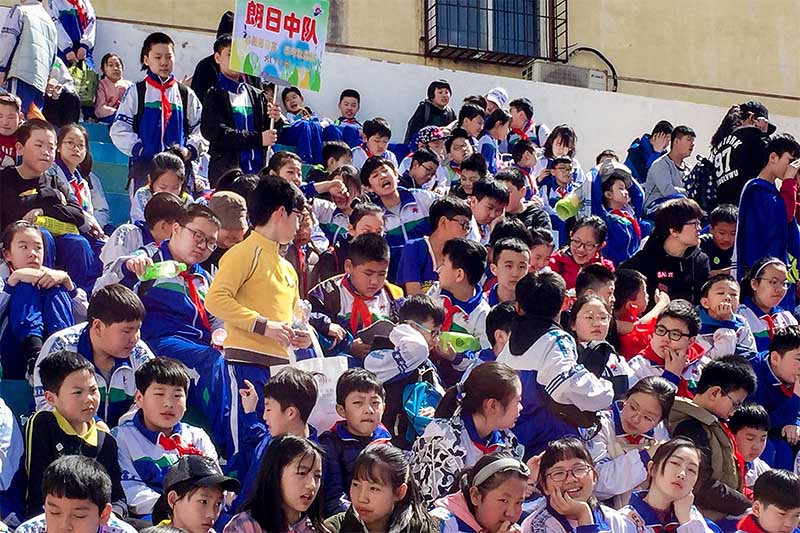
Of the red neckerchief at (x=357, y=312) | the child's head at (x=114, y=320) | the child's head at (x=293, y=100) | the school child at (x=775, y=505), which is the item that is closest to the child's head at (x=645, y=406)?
the school child at (x=775, y=505)

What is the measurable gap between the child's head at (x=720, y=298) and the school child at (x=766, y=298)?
390 millimetres

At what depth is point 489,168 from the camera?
13125 mm

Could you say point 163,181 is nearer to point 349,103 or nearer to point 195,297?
point 195,297

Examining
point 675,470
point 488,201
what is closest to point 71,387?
point 675,470

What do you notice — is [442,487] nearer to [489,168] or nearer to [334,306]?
[334,306]

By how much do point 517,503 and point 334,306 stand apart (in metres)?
2.16

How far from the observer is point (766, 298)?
9336 millimetres

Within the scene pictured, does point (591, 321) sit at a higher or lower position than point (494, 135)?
lower

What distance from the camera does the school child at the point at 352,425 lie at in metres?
6.39

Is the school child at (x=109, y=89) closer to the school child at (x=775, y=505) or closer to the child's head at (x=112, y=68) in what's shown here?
the child's head at (x=112, y=68)

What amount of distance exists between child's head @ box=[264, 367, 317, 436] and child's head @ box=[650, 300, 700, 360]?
235 centimetres

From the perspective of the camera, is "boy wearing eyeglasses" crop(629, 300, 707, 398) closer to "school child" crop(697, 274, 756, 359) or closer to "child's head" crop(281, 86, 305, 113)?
"school child" crop(697, 274, 756, 359)

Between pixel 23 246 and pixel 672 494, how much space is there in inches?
129

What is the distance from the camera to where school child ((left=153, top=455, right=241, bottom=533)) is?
18.5 ft
